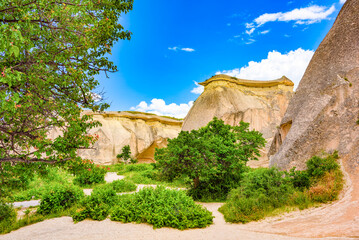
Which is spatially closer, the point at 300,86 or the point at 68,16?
the point at 68,16

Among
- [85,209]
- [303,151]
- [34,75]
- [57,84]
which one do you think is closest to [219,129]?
[303,151]

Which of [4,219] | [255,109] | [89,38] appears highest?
[255,109]

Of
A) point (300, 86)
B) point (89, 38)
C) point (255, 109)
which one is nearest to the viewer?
point (89, 38)

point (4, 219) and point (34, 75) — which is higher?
point (34, 75)

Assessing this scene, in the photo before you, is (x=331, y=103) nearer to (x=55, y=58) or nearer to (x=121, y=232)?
(x=121, y=232)

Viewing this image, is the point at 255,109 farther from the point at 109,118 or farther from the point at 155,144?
the point at 109,118

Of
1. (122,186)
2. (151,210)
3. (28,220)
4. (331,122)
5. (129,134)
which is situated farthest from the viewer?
(129,134)

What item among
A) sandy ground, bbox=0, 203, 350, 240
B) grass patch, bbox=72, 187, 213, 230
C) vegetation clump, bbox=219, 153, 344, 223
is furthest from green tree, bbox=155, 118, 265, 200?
sandy ground, bbox=0, 203, 350, 240

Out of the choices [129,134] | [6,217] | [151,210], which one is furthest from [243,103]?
[6,217]

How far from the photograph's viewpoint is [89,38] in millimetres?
4129

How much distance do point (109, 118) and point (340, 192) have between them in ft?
102

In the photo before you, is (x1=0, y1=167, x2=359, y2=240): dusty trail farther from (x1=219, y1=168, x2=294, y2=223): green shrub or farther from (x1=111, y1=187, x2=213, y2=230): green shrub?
(x1=219, y1=168, x2=294, y2=223): green shrub

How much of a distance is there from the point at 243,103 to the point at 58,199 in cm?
2150

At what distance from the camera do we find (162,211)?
21.0 ft
